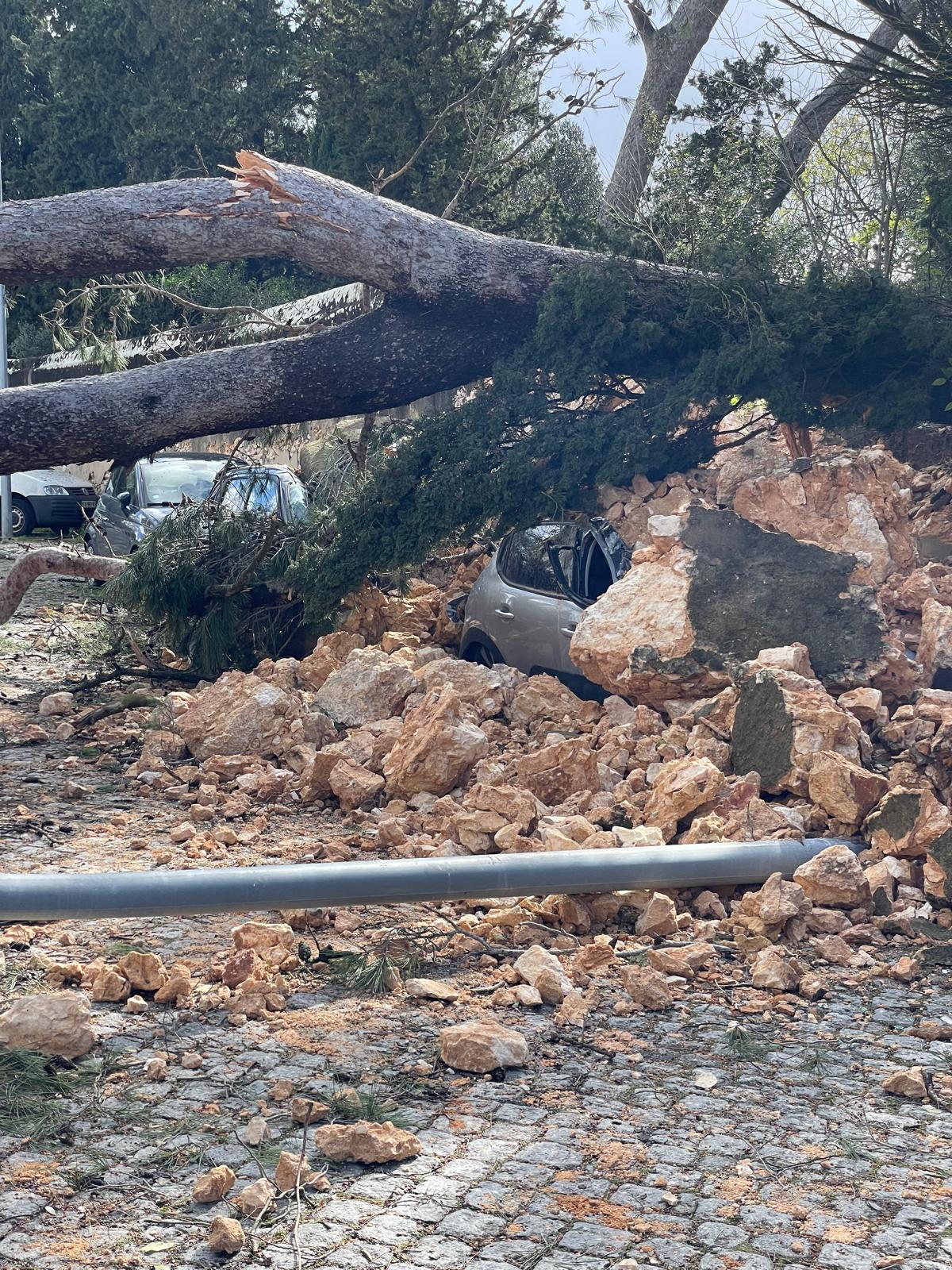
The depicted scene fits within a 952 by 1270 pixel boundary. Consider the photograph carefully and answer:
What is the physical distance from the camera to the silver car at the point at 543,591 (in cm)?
918

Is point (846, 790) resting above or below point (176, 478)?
below

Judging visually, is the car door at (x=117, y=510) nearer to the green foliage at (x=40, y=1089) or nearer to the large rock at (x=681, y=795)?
the large rock at (x=681, y=795)

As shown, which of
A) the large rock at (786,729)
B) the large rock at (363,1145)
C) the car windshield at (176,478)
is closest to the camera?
the large rock at (363,1145)

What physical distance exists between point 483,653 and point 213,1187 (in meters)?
6.94

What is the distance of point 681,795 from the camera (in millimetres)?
6543

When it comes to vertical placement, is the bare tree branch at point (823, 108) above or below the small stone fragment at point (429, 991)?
above

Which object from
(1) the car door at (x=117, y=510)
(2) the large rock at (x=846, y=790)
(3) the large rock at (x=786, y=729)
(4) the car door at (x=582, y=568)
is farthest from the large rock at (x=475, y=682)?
(1) the car door at (x=117, y=510)

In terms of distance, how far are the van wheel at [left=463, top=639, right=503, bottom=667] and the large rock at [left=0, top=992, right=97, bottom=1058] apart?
5563mm

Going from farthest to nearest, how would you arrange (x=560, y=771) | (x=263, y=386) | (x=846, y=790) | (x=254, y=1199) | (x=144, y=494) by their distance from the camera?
(x=144, y=494) < (x=263, y=386) < (x=560, y=771) < (x=846, y=790) < (x=254, y=1199)

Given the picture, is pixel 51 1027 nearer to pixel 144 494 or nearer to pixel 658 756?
pixel 658 756

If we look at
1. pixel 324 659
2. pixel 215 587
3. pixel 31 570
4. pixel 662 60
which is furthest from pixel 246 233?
pixel 662 60

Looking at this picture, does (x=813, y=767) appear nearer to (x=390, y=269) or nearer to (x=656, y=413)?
(x=656, y=413)

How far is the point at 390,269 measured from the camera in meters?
10.9

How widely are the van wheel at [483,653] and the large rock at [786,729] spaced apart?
2.83 meters
